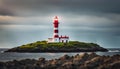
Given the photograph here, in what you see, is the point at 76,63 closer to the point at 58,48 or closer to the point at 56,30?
the point at 56,30

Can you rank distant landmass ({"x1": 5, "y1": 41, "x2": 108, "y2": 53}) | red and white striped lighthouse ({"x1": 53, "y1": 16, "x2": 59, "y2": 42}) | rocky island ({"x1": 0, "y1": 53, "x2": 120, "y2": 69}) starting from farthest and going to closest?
1. distant landmass ({"x1": 5, "y1": 41, "x2": 108, "y2": 53})
2. red and white striped lighthouse ({"x1": 53, "y1": 16, "x2": 59, "y2": 42})
3. rocky island ({"x1": 0, "y1": 53, "x2": 120, "y2": 69})

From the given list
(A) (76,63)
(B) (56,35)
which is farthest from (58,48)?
(A) (76,63)

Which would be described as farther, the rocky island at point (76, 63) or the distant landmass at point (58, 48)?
the distant landmass at point (58, 48)

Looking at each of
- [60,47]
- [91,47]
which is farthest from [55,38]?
[91,47]

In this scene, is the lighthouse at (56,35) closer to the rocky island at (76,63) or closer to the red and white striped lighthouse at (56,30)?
the red and white striped lighthouse at (56,30)

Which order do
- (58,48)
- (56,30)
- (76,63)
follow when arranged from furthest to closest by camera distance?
(58,48)
(56,30)
(76,63)

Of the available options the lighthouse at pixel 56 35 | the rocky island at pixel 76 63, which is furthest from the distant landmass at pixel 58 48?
the rocky island at pixel 76 63

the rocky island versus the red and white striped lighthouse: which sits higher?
the red and white striped lighthouse

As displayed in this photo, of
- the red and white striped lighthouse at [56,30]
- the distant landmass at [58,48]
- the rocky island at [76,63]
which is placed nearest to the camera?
the rocky island at [76,63]

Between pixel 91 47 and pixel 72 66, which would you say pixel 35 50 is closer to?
pixel 91 47

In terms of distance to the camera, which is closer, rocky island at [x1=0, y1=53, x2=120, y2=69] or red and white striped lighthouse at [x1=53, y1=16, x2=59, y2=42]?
rocky island at [x1=0, y1=53, x2=120, y2=69]

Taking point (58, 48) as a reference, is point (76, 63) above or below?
below

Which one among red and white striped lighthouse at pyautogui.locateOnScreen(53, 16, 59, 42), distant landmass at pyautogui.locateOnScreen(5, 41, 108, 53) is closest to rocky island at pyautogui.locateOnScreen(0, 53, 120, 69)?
red and white striped lighthouse at pyautogui.locateOnScreen(53, 16, 59, 42)

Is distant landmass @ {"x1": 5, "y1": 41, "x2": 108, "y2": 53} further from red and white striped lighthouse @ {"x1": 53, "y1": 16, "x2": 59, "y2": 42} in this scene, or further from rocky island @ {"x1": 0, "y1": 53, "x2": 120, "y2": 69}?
rocky island @ {"x1": 0, "y1": 53, "x2": 120, "y2": 69}
